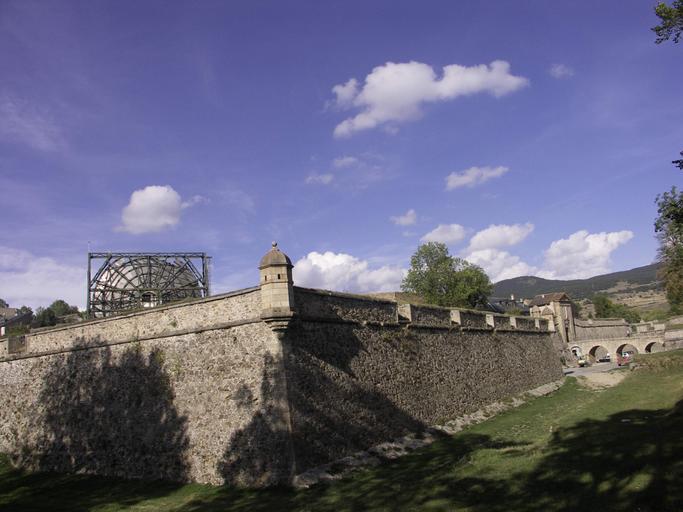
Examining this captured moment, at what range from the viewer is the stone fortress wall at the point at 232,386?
14.3 metres

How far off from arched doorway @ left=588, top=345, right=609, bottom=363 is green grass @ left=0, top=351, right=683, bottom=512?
5874cm

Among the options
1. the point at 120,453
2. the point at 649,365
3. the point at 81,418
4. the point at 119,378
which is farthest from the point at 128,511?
the point at 649,365

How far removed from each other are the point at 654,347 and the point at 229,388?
7021cm

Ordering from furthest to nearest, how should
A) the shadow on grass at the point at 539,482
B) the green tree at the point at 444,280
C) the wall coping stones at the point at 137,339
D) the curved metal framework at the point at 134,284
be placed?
the green tree at the point at 444,280, the curved metal framework at the point at 134,284, the wall coping stones at the point at 137,339, the shadow on grass at the point at 539,482

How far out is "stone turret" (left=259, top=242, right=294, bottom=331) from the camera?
46.4 ft

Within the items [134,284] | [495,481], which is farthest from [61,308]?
[495,481]

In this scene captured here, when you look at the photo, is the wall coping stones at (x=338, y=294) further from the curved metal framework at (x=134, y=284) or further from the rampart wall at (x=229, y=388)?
the curved metal framework at (x=134, y=284)

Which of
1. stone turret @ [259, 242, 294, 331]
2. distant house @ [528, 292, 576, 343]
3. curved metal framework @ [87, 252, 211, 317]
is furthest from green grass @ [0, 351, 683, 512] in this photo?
distant house @ [528, 292, 576, 343]

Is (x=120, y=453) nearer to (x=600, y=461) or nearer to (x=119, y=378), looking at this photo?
(x=119, y=378)

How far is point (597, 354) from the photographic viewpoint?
81375 mm

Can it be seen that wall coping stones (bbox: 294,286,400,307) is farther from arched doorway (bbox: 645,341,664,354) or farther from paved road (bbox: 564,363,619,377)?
arched doorway (bbox: 645,341,664,354)

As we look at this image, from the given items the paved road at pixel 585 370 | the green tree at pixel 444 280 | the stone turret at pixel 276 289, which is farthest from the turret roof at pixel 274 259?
the green tree at pixel 444 280

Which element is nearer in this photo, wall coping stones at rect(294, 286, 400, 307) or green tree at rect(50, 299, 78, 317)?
wall coping stones at rect(294, 286, 400, 307)

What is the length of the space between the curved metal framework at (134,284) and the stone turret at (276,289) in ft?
80.3
